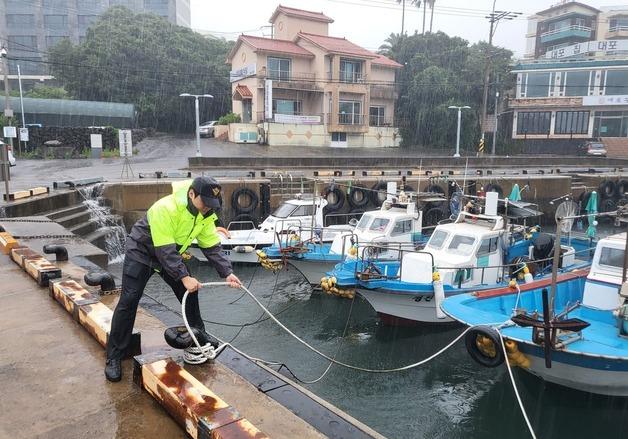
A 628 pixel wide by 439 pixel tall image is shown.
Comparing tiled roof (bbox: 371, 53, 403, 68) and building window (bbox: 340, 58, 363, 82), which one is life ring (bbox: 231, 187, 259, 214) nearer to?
building window (bbox: 340, 58, 363, 82)

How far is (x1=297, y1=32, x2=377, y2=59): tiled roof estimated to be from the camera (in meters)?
36.6

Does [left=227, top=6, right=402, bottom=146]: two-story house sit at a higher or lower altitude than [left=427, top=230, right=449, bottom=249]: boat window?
higher

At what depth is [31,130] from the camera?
1172 inches

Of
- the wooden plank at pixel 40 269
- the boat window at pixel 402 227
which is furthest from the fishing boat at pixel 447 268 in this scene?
the wooden plank at pixel 40 269

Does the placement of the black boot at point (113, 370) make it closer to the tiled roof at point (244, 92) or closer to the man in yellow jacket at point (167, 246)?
the man in yellow jacket at point (167, 246)

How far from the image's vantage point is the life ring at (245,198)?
18.5 metres

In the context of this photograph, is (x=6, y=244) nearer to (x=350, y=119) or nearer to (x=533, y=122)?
(x=350, y=119)

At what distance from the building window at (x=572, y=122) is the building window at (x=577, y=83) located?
1.64m

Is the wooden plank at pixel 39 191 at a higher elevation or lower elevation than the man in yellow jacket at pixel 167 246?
lower

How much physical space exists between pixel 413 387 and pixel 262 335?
3.31m

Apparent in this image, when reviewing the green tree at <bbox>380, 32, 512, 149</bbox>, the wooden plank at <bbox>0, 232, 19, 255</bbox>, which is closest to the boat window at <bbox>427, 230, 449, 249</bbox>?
the wooden plank at <bbox>0, 232, 19, 255</bbox>

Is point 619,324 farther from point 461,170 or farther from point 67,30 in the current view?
point 67,30

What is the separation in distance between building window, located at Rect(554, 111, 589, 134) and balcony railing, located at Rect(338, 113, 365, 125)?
17473 millimetres

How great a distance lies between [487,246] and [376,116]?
31930 mm
